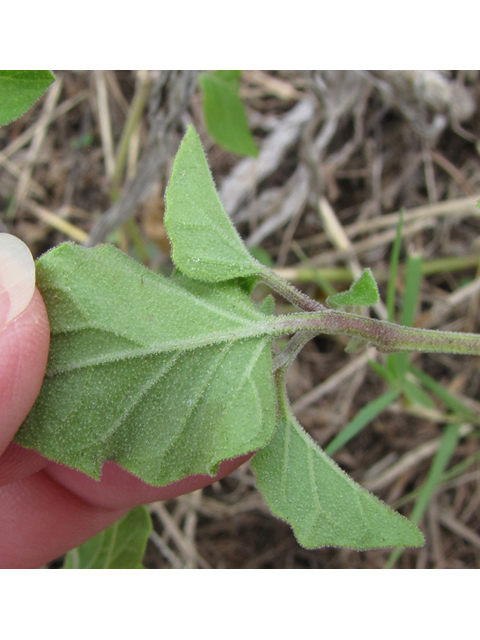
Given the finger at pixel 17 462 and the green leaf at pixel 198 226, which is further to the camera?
the finger at pixel 17 462

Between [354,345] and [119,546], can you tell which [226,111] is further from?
[119,546]

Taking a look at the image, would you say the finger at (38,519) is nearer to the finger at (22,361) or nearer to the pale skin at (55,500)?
the pale skin at (55,500)

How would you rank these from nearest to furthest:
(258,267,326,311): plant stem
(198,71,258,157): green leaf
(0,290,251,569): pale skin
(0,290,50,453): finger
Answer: (0,290,50,453): finger
(258,267,326,311): plant stem
(0,290,251,569): pale skin
(198,71,258,157): green leaf

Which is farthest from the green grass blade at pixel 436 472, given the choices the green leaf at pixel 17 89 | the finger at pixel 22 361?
the green leaf at pixel 17 89

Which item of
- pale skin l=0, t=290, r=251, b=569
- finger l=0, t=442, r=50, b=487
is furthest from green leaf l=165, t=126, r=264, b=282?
finger l=0, t=442, r=50, b=487

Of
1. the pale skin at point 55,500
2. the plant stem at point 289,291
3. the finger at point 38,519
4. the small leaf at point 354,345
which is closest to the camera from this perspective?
the plant stem at point 289,291

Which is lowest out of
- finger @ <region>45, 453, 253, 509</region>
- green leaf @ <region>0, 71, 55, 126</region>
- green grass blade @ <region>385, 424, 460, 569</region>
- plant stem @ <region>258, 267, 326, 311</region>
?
green grass blade @ <region>385, 424, 460, 569</region>

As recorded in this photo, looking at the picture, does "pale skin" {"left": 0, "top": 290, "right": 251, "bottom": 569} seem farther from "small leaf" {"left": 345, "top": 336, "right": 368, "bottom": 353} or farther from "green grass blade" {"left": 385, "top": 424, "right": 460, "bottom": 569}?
"green grass blade" {"left": 385, "top": 424, "right": 460, "bottom": 569}
